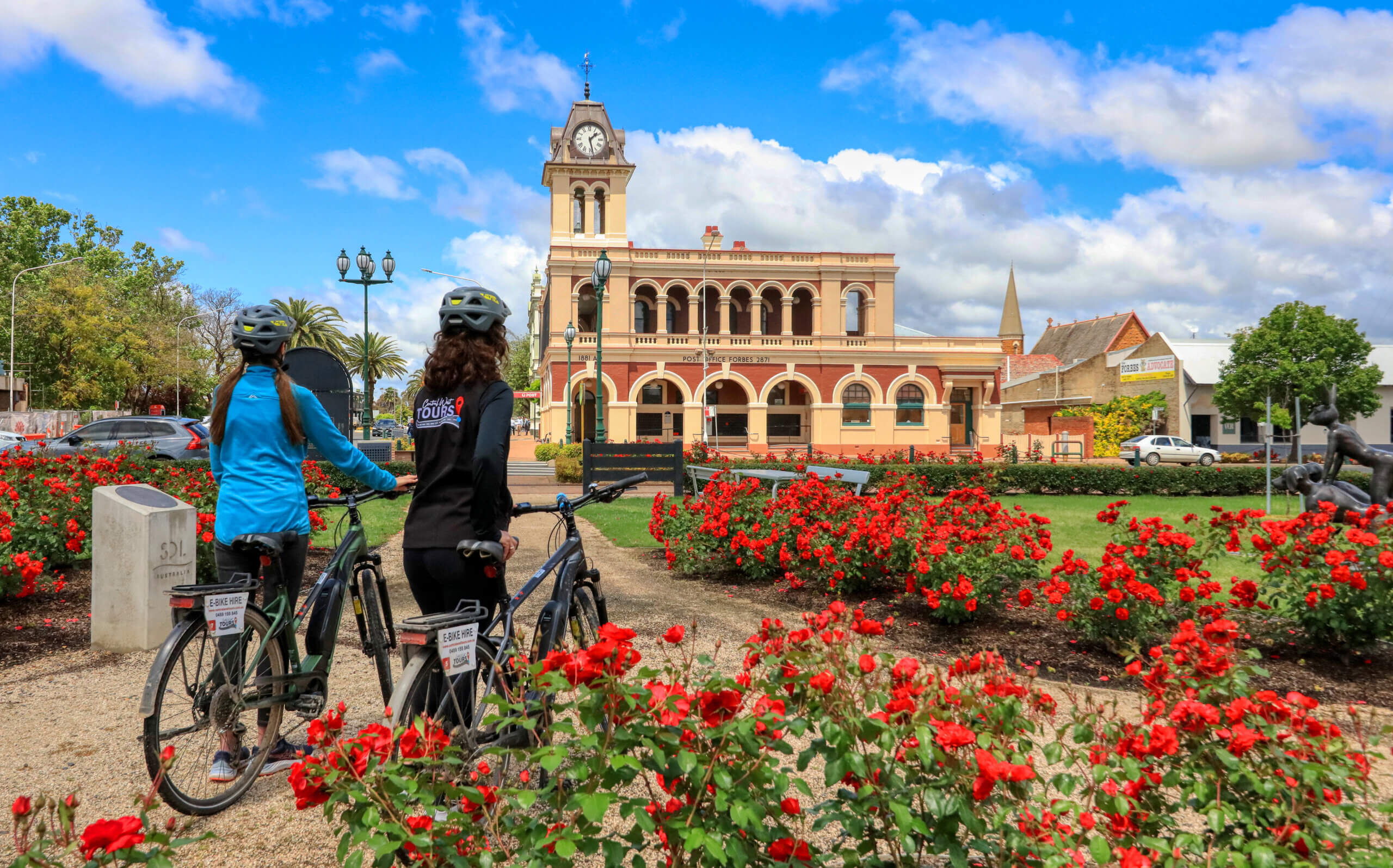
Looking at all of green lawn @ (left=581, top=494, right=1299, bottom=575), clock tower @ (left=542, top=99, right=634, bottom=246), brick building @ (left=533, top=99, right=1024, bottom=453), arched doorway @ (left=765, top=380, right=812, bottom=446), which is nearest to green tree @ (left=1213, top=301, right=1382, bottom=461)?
brick building @ (left=533, top=99, right=1024, bottom=453)

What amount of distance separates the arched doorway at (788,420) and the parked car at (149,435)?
29477mm

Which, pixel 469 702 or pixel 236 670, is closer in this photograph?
pixel 469 702

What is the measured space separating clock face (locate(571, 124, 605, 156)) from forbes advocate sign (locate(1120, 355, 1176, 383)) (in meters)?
34.5

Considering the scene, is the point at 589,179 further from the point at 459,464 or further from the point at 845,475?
the point at 459,464

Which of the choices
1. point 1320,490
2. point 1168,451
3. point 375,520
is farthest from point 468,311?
point 1168,451

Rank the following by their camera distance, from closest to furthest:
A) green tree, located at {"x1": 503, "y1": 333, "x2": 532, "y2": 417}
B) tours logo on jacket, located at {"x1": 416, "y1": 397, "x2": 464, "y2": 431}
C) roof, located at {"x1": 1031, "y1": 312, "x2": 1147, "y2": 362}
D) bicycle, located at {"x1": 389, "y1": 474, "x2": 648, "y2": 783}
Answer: bicycle, located at {"x1": 389, "y1": 474, "x2": 648, "y2": 783}
tours logo on jacket, located at {"x1": 416, "y1": 397, "x2": 464, "y2": 431}
roof, located at {"x1": 1031, "y1": 312, "x2": 1147, "y2": 362}
green tree, located at {"x1": 503, "y1": 333, "x2": 532, "y2": 417}

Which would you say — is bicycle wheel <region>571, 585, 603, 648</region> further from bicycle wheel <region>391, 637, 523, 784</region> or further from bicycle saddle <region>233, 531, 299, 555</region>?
bicycle saddle <region>233, 531, 299, 555</region>

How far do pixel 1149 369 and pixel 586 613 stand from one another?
2125 inches

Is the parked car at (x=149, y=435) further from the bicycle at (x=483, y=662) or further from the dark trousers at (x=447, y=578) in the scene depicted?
the dark trousers at (x=447, y=578)

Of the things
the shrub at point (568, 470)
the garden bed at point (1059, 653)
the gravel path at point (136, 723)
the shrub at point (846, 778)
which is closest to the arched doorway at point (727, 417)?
the shrub at point (568, 470)

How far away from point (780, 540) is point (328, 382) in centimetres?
1006

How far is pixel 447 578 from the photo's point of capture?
2979 millimetres

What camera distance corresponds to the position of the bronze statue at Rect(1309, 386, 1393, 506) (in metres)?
8.94

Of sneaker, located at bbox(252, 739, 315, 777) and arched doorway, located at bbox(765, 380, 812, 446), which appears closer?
sneaker, located at bbox(252, 739, 315, 777)
